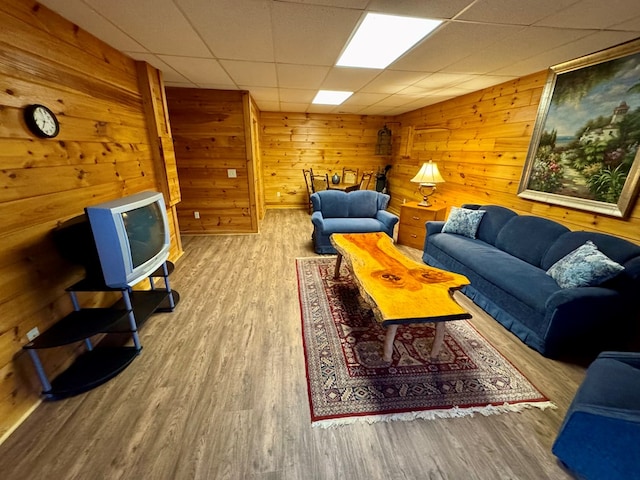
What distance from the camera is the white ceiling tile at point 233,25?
1.57m

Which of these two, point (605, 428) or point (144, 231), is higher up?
point (144, 231)

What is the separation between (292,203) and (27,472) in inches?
230

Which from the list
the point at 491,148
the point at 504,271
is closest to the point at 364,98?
the point at 491,148

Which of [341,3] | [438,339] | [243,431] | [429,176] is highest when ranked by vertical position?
[341,3]

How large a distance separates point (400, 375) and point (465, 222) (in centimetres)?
224

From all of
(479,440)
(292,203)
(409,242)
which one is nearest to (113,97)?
(479,440)

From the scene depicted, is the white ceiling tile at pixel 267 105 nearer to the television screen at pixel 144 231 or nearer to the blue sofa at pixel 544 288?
the television screen at pixel 144 231

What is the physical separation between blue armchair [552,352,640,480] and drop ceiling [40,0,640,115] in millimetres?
2048

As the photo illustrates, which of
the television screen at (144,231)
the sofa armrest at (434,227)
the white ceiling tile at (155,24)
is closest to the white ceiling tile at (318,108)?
the white ceiling tile at (155,24)

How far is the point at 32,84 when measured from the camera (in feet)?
5.02

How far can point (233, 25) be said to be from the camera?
1815mm

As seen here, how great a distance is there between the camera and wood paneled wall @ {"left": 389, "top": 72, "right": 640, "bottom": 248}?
101 inches

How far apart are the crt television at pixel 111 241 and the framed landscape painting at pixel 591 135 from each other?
146 inches

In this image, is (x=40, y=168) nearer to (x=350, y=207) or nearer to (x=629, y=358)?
(x=350, y=207)
